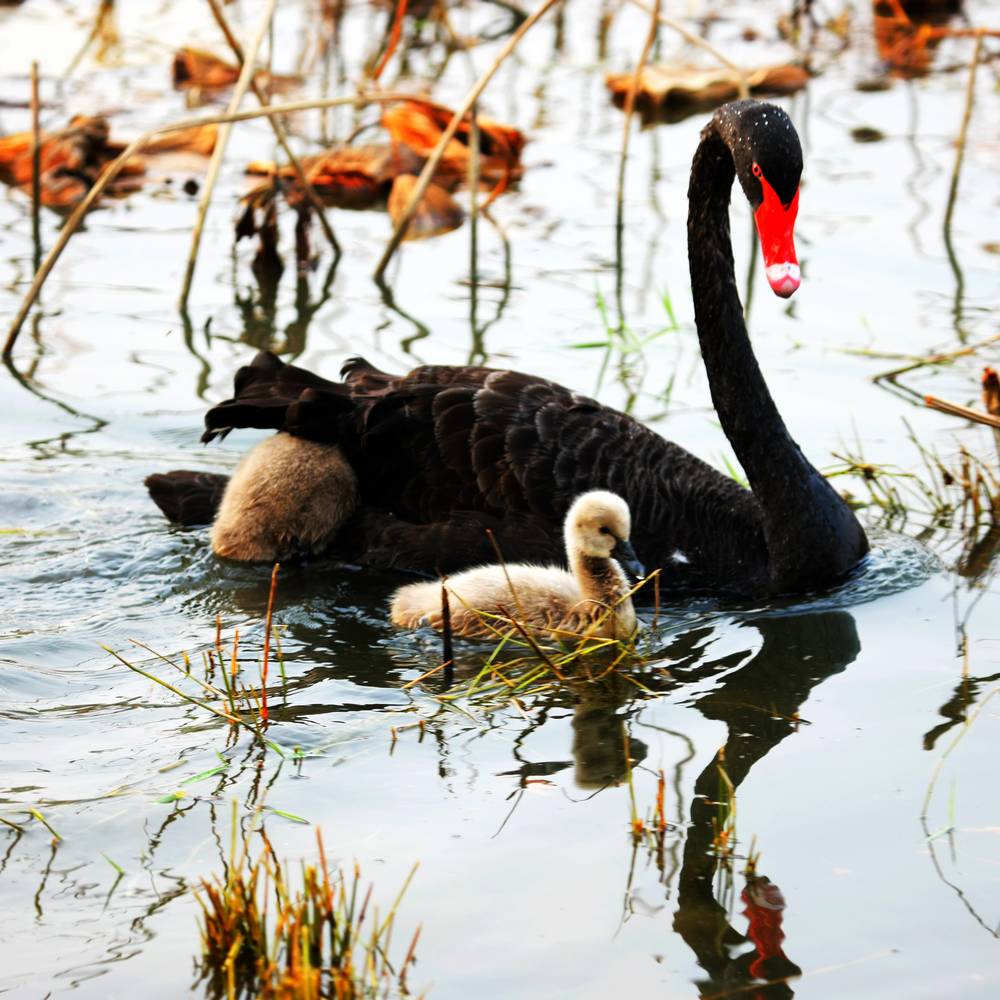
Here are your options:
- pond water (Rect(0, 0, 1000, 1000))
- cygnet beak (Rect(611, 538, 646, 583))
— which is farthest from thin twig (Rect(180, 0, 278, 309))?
Result: cygnet beak (Rect(611, 538, 646, 583))

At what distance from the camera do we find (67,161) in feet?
32.3

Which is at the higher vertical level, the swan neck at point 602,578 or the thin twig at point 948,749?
the swan neck at point 602,578

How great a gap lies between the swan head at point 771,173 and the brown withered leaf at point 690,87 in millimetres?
6652

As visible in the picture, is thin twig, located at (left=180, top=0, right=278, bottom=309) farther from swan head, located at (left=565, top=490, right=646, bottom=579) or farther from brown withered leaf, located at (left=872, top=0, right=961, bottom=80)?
brown withered leaf, located at (left=872, top=0, right=961, bottom=80)

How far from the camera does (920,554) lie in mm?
5766

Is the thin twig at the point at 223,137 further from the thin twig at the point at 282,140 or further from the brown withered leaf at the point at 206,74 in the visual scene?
the brown withered leaf at the point at 206,74

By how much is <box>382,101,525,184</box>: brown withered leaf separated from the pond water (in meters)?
0.30

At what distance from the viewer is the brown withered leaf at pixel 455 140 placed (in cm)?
1022

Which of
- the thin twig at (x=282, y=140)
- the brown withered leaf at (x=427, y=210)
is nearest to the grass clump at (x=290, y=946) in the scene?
the thin twig at (x=282, y=140)

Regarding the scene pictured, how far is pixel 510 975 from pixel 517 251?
6234mm

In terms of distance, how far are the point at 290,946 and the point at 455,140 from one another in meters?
7.95

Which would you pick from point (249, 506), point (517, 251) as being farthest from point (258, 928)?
point (517, 251)

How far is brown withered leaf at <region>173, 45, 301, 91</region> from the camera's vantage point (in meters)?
12.1

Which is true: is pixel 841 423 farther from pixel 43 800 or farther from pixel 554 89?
pixel 554 89
